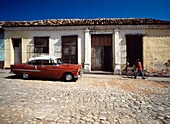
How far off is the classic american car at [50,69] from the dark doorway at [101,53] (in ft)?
15.6

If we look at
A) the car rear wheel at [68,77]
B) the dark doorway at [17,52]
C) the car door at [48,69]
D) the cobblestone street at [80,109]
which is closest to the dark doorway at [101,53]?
the car rear wheel at [68,77]

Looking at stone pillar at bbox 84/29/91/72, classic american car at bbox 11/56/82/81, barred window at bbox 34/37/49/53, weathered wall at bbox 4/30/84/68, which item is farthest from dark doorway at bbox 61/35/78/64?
classic american car at bbox 11/56/82/81

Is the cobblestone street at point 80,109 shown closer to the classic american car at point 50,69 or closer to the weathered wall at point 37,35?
the classic american car at point 50,69

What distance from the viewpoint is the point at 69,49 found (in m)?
15.8

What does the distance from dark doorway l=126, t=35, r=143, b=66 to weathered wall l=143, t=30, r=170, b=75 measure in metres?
0.38

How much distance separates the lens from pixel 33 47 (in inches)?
638

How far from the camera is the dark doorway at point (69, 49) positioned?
15.7 m

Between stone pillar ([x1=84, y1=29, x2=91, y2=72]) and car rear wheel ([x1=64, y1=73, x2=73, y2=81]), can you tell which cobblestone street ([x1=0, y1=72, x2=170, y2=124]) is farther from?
stone pillar ([x1=84, y1=29, x2=91, y2=72])

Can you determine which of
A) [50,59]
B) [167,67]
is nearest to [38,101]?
[50,59]

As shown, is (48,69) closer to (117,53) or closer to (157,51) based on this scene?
(117,53)

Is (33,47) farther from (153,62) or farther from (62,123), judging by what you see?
(62,123)

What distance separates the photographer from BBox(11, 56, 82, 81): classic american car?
11109mm

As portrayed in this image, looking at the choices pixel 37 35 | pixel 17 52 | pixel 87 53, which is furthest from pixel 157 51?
pixel 17 52

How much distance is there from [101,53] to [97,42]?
1.19m
